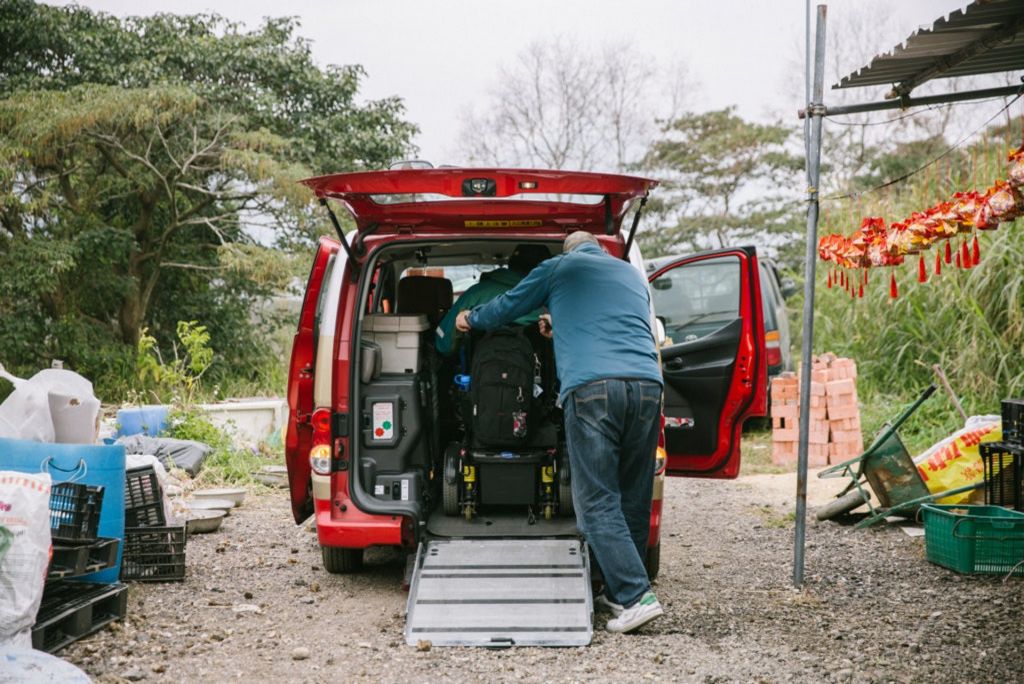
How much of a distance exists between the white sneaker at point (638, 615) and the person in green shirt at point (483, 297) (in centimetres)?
153

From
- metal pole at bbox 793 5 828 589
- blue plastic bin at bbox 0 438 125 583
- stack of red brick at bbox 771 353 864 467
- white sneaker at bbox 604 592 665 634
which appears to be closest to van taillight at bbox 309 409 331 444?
blue plastic bin at bbox 0 438 125 583

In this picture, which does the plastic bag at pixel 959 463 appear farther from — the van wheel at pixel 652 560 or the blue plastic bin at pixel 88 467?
the blue plastic bin at pixel 88 467

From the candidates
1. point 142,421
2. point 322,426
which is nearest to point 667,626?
point 322,426

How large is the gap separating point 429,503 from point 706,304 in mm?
6440

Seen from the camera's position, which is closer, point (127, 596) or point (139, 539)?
point (127, 596)

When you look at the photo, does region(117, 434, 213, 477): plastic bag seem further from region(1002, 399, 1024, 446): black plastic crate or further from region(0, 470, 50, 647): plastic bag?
region(1002, 399, 1024, 446): black plastic crate

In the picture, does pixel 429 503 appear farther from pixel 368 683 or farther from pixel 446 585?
pixel 368 683

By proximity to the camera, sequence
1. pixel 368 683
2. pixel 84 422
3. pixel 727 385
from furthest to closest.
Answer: pixel 727 385 < pixel 84 422 < pixel 368 683

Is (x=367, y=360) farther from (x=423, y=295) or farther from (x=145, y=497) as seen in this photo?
(x=145, y=497)

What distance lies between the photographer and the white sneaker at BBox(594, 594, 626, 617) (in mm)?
4578

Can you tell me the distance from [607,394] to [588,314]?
0.40 metres

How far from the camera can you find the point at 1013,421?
5453mm

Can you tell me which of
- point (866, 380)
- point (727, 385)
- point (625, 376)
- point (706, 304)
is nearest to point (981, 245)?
point (866, 380)

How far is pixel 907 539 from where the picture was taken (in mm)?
6375
